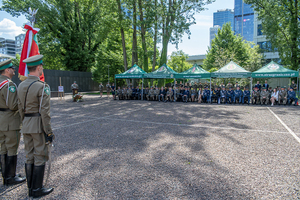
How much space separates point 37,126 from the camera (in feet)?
9.92

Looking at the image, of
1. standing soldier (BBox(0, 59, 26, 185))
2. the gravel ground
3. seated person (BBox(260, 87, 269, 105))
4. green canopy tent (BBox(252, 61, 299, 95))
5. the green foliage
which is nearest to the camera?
the gravel ground

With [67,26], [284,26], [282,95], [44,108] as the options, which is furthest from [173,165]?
[67,26]

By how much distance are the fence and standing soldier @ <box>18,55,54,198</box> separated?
2886 centimetres

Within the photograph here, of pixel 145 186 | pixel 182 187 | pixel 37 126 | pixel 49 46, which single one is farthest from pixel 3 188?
pixel 49 46

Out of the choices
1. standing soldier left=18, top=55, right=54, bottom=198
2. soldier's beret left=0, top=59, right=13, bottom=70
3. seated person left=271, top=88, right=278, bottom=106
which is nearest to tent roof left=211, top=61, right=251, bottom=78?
seated person left=271, top=88, right=278, bottom=106

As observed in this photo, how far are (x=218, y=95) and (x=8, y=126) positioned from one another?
1664cm

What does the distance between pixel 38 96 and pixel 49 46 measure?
122 feet

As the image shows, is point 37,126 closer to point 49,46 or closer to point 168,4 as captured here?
point 168,4

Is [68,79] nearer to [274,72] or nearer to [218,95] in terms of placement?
[218,95]

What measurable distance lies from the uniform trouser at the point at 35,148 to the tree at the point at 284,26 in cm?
2823

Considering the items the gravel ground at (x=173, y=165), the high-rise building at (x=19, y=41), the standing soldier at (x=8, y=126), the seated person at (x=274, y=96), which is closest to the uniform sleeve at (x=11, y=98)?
the standing soldier at (x=8, y=126)

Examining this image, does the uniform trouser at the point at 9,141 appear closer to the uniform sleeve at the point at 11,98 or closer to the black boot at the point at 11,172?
the black boot at the point at 11,172

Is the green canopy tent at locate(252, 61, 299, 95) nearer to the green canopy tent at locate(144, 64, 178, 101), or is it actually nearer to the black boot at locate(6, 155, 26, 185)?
the green canopy tent at locate(144, 64, 178, 101)

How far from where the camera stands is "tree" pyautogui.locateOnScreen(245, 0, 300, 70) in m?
23.5
